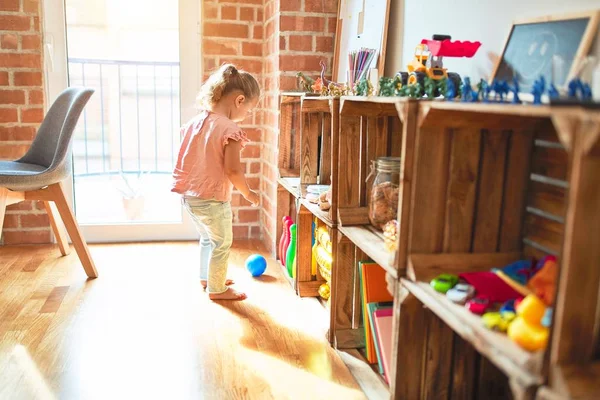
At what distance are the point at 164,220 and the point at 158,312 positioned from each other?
125cm

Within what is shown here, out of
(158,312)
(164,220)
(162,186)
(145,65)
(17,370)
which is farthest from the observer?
(162,186)

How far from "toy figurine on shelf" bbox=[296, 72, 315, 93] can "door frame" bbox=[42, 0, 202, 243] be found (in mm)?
775

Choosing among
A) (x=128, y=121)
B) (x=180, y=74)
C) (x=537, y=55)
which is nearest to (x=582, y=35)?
(x=537, y=55)

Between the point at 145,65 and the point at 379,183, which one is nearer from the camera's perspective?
the point at 379,183

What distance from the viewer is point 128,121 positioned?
443cm

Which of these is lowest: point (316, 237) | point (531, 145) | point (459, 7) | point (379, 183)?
point (316, 237)

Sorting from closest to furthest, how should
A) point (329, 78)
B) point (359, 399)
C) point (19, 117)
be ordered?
1. point (359, 399)
2. point (329, 78)
3. point (19, 117)

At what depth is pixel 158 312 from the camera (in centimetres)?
235

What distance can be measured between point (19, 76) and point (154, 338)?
1822mm

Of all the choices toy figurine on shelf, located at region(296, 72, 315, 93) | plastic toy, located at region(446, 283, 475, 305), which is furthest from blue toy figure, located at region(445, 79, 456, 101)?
toy figurine on shelf, located at region(296, 72, 315, 93)

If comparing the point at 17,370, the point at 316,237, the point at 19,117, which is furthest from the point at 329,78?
the point at 17,370

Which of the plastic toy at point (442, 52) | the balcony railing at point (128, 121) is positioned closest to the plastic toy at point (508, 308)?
the plastic toy at point (442, 52)

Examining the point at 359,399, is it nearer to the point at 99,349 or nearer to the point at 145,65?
the point at 99,349

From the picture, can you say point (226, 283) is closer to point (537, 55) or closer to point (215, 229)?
point (215, 229)
